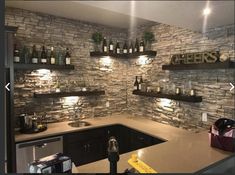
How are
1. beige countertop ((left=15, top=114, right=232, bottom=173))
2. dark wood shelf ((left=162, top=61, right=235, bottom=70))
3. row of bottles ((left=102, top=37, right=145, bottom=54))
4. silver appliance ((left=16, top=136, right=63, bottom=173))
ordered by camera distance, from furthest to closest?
row of bottles ((left=102, top=37, right=145, bottom=54)) → silver appliance ((left=16, top=136, right=63, bottom=173)) → dark wood shelf ((left=162, top=61, right=235, bottom=70)) → beige countertop ((left=15, top=114, right=232, bottom=173))

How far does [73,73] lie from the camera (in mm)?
3641

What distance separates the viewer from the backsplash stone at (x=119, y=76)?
280 centimetres

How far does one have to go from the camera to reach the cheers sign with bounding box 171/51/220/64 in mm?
2671

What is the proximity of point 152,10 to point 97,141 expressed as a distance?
2.24m

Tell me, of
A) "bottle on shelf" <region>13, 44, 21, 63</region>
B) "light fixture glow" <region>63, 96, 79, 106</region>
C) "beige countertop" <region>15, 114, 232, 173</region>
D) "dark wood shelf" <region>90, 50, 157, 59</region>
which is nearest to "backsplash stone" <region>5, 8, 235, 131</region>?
"light fixture glow" <region>63, 96, 79, 106</region>

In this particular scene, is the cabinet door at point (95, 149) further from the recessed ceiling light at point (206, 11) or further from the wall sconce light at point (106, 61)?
the recessed ceiling light at point (206, 11)

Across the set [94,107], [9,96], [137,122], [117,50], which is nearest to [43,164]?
[9,96]

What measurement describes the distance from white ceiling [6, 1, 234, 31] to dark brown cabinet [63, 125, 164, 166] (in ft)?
5.38

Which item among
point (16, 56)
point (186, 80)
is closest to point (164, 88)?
point (186, 80)

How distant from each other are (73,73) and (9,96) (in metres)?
1.32

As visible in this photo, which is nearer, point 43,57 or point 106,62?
point 43,57

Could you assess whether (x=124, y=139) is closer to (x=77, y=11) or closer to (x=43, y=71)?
(x=43, y=71)

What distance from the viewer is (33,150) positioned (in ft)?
8.79

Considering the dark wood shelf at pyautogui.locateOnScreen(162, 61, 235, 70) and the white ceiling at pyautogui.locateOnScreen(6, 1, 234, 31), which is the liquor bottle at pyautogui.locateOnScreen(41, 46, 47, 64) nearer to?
the white ceiling at pyautogui.locateOnScreen(6, 1, 234, 31)
